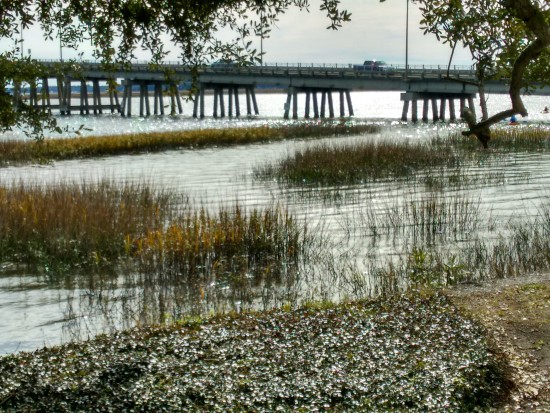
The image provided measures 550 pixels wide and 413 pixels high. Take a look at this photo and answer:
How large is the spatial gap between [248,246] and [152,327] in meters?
6.57

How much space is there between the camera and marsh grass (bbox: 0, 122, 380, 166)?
43156mm

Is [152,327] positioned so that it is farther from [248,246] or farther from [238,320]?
[248,246]

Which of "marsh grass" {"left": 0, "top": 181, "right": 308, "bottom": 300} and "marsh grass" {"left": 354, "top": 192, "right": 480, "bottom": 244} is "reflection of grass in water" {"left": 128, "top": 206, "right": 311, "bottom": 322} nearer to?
"marsh grass" {"left": 0, "top": 181, "right": 308, "bottom": 300}

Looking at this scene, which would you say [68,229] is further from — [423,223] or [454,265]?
[454,265]

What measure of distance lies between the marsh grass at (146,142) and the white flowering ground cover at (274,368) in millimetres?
31235

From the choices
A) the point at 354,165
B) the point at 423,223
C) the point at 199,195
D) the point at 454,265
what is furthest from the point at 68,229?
the point at 354,165

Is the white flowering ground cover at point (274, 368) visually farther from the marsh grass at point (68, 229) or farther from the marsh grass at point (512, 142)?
the marsh grass at point (512, 142)

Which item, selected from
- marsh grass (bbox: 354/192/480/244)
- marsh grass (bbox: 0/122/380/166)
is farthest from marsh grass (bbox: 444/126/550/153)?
marsh grass (bbox: 354/192/480/244)

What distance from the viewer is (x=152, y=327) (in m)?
9.98

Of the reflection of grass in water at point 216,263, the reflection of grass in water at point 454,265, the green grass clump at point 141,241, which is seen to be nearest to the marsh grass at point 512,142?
the reflection of grass in water at point 454,265

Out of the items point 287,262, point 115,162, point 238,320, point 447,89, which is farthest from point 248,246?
point 447,89

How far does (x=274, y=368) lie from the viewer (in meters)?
8.17

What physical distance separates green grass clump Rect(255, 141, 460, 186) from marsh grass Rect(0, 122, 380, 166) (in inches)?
494

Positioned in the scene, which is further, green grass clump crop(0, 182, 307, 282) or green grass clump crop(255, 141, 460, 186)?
green grass clump crop(255, 141, 460, 186)
